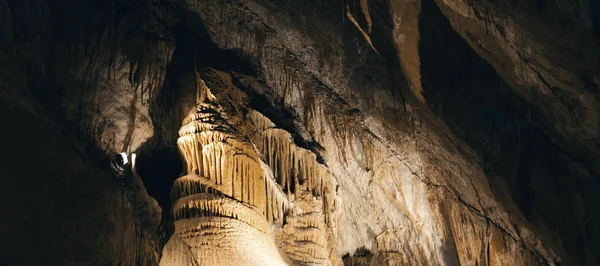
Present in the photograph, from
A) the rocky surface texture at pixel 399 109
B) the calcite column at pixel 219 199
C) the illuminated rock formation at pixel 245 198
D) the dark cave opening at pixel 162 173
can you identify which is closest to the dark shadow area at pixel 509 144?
the rocky surface texture at pixel 399 109

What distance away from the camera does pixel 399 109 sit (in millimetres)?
10938

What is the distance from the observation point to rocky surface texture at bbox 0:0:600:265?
33.9ft

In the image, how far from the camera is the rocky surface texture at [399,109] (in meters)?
10.3

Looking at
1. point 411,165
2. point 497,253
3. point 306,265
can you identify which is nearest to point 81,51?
point 306,265

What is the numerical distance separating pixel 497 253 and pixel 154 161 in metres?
4.26

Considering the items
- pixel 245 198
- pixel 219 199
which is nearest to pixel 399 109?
pixel 245 198

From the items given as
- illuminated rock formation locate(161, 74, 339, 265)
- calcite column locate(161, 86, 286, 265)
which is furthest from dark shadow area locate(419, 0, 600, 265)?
calcite column locate(161, 86, 286, 265)

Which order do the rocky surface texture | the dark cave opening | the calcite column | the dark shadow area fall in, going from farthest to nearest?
the dark shadow area
the dark cave opening
the rocky surface texture
the calcite column

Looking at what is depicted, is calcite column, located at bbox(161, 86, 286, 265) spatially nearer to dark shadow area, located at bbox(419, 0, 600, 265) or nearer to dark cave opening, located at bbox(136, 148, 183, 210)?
dark cave opening, located at bbox(136, 148, 183, 210)

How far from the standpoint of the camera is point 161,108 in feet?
34.4

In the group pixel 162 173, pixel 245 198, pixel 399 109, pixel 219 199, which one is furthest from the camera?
pixel 399 109

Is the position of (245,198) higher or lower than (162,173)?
lower

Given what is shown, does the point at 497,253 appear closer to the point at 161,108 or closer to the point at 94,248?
the point at 161,108

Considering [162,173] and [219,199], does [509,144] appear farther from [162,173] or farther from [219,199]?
[162,173]
